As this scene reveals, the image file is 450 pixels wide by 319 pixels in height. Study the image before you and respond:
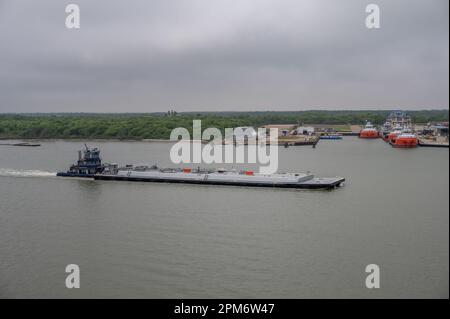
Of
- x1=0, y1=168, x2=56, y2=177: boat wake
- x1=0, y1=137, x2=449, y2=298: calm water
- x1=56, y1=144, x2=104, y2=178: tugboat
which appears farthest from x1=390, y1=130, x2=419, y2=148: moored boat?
x1=0, y1=168, x2=56, y2=177: boat wake

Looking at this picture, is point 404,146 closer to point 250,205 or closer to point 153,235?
point 250,205

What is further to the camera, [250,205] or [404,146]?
[404,146]

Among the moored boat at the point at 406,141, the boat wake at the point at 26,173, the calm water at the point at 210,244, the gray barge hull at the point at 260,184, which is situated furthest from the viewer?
the moored boat at the point at 406,141

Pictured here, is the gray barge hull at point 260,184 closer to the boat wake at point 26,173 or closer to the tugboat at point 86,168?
the tugboat at point 86,168

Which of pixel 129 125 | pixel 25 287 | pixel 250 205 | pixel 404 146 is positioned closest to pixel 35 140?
pixel 129 125

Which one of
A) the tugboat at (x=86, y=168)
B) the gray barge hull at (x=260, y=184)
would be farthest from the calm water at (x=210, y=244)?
the tugboat at (x=86, y=168)

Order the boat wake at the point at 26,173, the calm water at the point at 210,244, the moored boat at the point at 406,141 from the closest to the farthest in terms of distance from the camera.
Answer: the calm water at the point at 210,244 → the boat wake at the point at 26,173 → the moored boat at the point at 406,141

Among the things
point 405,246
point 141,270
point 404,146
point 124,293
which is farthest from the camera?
point 404,146

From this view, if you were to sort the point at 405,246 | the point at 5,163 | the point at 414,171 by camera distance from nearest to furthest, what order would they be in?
the point at 405,246
the point at 414,171
the point at 5,163

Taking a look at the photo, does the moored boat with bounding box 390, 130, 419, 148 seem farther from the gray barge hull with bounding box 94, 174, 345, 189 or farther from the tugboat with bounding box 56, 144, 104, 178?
the tugboat with bounding box 56, 144, 104, 178
